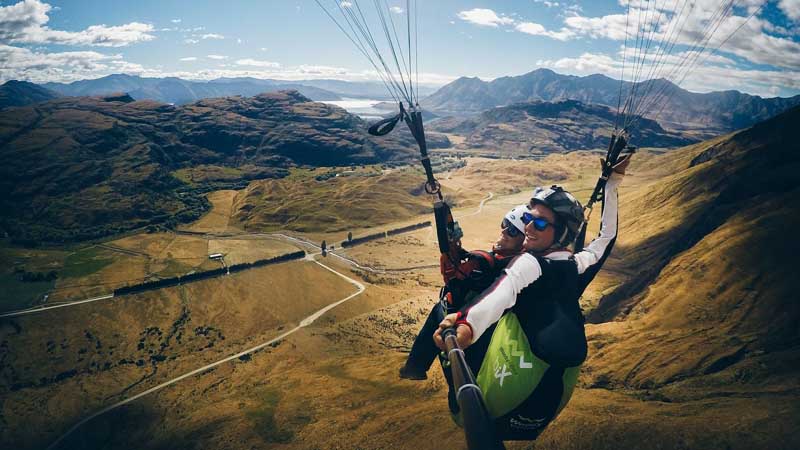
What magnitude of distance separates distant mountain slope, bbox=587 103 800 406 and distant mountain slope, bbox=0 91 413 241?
10800 cm

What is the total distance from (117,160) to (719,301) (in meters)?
178

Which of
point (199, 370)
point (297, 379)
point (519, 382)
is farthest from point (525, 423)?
point (199, 370)

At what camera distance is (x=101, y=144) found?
153 m

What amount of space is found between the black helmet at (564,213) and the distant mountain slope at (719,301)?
1418 centimetres

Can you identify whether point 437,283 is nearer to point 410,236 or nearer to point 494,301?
point 410,236

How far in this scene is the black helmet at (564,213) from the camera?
569 centimetres

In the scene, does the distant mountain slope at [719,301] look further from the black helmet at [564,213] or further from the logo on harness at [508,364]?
the logo on harness at [508,364]

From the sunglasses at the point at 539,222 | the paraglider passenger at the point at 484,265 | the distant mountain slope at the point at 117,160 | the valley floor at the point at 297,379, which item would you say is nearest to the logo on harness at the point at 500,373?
the paraglider passenger at the point at 484,265

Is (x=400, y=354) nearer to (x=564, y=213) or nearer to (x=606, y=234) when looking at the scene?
(x=606, y=234)

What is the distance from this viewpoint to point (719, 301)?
26.0 metres

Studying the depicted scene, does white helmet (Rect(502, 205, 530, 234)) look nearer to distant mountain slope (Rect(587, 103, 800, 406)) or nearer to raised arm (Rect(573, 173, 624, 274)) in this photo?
raised arm (Rect(573, 173, 624, 274))

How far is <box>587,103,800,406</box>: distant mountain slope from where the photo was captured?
18.1 metres

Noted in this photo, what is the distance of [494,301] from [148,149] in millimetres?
189378

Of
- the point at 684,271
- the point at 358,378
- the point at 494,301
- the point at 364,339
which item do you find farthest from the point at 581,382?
the point at 364,339
